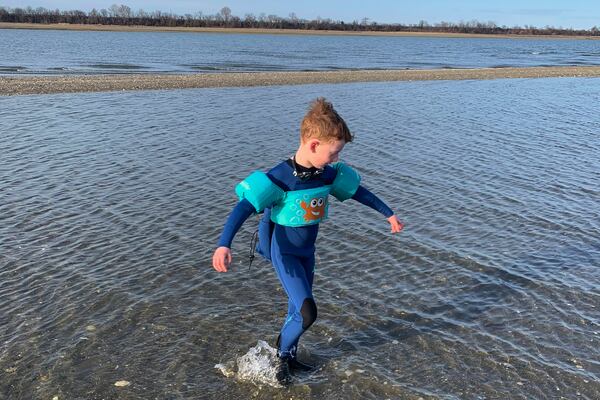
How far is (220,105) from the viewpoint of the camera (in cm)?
2277

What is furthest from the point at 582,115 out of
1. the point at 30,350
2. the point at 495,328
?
the point at 30,350

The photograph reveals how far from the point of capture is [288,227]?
506cm

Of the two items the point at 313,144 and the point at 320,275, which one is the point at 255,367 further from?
the point at 320,275

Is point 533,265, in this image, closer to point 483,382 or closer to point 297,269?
point 483,382

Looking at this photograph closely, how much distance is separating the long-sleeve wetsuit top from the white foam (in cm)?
108

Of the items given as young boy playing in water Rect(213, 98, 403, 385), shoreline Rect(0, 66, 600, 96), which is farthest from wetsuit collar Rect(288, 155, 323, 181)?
shoreline Rect(0, 66, 600, 96)

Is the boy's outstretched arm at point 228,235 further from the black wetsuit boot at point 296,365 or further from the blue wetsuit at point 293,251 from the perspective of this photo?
the black wetsuit boot at point 296,365

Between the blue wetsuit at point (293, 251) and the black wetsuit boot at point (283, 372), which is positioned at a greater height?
the blue wetsuit at point (293, 251)

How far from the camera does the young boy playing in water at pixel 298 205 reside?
4.64m


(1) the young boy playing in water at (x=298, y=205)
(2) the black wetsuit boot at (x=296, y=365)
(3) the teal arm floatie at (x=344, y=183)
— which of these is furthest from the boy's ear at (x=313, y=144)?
(2) the black wetsuit boot at (x=296, y=365)

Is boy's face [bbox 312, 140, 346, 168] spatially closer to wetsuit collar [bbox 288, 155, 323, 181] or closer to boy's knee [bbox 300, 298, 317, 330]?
wetsuit collar [bbox 288, 155, 323, 181]

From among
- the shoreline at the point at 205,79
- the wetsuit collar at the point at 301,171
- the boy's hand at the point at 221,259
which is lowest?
the shoreline at the point at 205,79

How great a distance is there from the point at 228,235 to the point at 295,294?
885 millimetres

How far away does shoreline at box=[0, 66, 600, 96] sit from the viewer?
26.0 m
